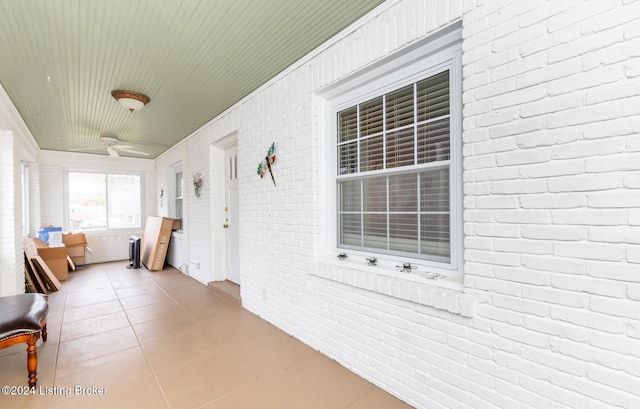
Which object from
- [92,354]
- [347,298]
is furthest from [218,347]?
[347,298]

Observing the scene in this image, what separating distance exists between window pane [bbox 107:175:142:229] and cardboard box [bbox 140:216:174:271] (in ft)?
4.56

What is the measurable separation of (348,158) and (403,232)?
0.86 metres

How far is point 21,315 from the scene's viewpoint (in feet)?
7.30

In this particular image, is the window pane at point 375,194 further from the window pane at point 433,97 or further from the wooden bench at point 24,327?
the wooden bench at point 24,327

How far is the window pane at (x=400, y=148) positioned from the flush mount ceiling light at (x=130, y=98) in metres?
3.11

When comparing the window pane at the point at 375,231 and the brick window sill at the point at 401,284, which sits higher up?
the window pane at the point at 375,231

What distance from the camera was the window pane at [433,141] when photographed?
193 centimetres

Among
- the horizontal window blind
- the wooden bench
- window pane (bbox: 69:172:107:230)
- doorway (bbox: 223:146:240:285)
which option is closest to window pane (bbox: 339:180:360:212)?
the horizontal window blind

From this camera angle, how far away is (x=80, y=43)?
7.89ft

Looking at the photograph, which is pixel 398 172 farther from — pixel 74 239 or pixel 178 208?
pixel 74 239

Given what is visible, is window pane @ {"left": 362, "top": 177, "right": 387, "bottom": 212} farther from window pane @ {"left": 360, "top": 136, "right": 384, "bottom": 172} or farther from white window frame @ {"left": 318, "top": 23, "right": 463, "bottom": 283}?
white window frame @ {"left": 318, "top": 23, "right": 463, "bottom": 283}

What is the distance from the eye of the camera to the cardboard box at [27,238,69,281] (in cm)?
532

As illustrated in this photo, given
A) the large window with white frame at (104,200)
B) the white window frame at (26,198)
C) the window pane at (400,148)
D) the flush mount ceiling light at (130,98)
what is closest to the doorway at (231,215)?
the flush mount ceiling light at (130,98)

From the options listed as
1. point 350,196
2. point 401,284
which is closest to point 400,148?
point 350,196
